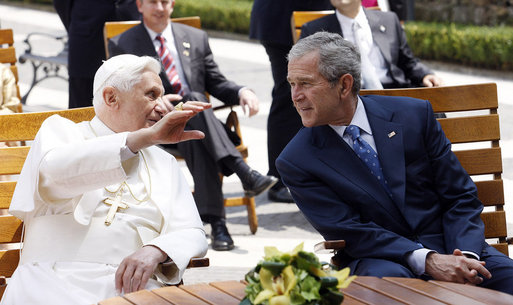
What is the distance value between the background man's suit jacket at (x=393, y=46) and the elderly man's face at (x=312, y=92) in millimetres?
2514

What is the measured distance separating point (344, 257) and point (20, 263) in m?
1.31

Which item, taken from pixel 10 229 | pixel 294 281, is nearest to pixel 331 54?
pixel 10 229

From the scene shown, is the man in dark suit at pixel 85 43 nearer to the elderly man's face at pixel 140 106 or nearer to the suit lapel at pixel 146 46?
the suit lapel at pixel 146 46

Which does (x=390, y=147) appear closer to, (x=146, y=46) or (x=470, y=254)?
(x=470, y=254)

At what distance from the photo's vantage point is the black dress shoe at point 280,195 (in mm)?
7445

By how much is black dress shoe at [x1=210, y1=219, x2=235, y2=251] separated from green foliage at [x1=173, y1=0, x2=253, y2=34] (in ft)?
36.8

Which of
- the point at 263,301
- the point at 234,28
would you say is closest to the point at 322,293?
the point at 263,301

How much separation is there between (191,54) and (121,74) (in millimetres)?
2793

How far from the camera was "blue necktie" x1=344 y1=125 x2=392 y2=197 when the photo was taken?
160 inches

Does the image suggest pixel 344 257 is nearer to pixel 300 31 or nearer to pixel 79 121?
pixel 79 121

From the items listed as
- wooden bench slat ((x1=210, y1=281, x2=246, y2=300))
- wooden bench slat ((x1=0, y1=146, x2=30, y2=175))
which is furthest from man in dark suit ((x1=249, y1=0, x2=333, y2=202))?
wooden bench slat ((x1=210, y1=281, x2=246, y2=300))

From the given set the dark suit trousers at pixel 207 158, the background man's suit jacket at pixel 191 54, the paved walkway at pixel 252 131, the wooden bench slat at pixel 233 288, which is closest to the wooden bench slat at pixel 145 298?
the wooden bench slat at pixel 233 288

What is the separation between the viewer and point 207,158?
6.44 m

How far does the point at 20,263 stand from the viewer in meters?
3.84
